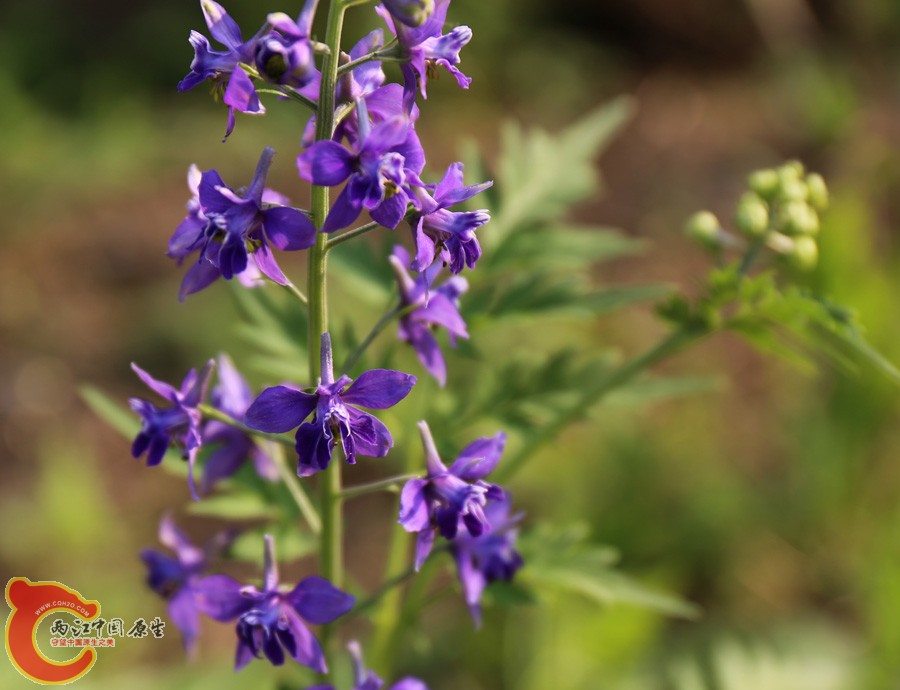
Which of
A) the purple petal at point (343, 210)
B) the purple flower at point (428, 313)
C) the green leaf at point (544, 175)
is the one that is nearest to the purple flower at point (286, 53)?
the purple petal at point (343, 210)

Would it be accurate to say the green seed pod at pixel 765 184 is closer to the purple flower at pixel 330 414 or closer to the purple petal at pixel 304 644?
the purple flower at pixel 330 414

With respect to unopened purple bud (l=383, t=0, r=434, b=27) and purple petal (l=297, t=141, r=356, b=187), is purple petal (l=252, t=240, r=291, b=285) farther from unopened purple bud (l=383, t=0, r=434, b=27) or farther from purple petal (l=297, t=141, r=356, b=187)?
unopened purple bud (l=383, t=0, r=434, b=27)

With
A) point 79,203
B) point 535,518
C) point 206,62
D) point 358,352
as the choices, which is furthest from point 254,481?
point 79,203

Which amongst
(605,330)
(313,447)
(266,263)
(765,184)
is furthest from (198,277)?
(605,330)

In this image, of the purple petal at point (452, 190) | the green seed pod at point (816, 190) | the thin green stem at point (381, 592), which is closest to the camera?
the purple petal at point (452, 190)

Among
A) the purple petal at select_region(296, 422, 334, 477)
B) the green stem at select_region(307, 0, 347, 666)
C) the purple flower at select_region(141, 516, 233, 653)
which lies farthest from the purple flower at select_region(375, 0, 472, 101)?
the purple flower at select_region(141, 516, 233, 653)

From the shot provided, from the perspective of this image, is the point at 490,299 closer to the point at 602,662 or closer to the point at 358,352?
the point at 358,352
